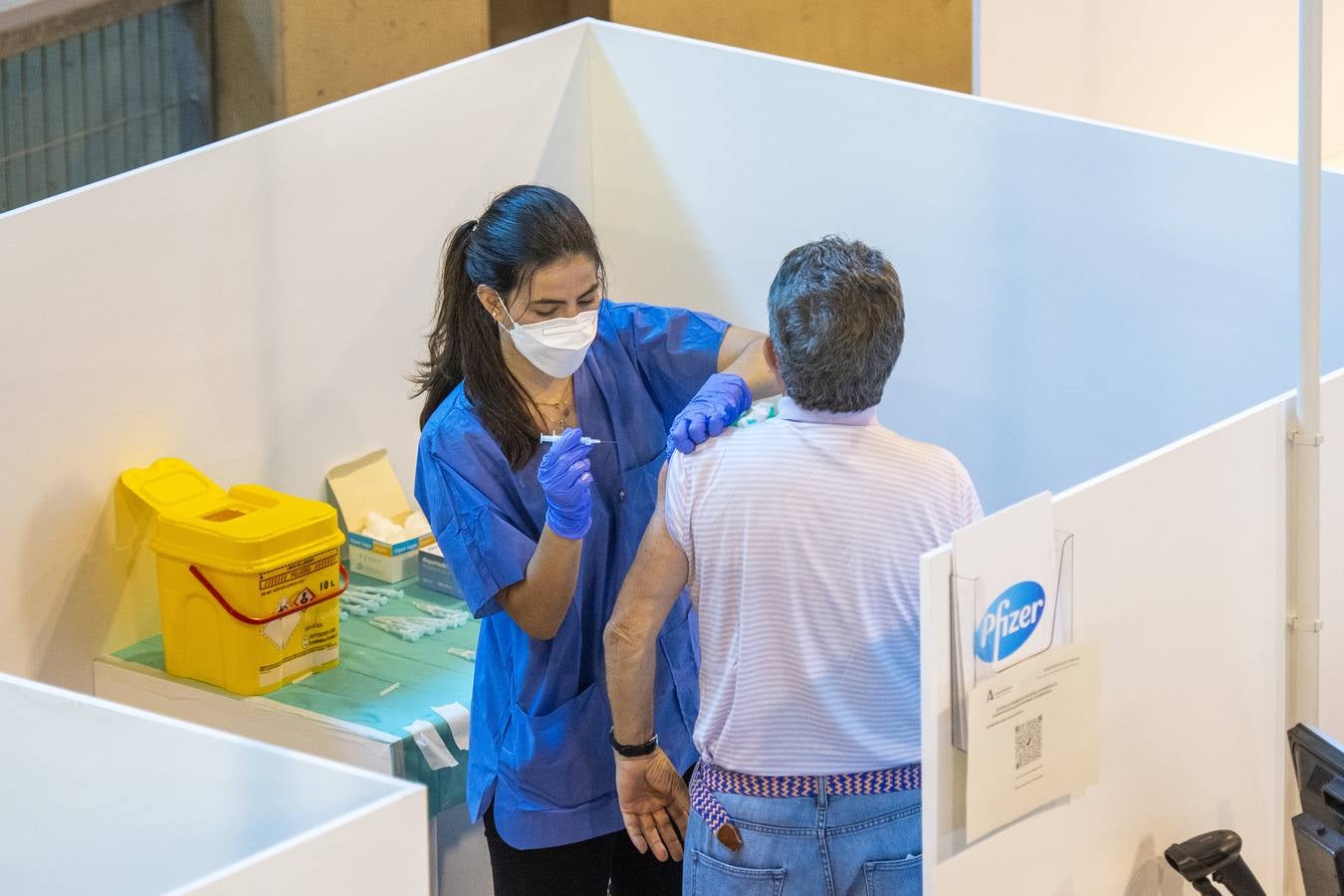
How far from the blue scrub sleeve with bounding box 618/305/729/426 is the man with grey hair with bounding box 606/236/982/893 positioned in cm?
60

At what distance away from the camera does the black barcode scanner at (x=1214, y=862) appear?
2.35 m

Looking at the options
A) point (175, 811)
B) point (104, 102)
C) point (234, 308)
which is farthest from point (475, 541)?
point (104, 102)

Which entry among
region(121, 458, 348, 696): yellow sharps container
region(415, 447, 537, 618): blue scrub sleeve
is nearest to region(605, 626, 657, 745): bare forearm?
region(415, 447, 537, 618): blue scrub sleeve

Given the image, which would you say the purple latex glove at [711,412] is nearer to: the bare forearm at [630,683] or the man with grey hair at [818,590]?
the man with grey hair at [818,590]

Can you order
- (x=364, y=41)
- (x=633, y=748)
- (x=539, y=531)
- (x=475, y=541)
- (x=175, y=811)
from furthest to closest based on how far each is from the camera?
(x=364, y=41)
(x=539, y=531)
(x=475, y=541)
(x=633, y=748)
(x=175, y=811)

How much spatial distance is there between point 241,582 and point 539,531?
38.4 inches

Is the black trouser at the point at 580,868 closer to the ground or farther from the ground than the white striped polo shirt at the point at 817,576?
closer to the ground

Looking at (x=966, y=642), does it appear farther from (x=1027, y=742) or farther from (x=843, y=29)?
(x=843, y=29)

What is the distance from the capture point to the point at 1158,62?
5.57 metres

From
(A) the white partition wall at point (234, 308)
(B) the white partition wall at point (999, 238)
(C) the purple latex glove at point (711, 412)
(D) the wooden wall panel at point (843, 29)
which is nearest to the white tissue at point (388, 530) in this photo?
(A) the white partition wall at point (234, 308)

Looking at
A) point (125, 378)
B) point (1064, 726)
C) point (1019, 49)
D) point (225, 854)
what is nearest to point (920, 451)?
point (1064, 726)

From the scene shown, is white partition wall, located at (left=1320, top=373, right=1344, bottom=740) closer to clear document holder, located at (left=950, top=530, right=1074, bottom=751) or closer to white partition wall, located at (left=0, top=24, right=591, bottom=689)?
clear document holder, located at (left=950, top=530, right=1074, bottom=751)

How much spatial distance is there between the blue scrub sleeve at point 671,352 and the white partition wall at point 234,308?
1.07 metres

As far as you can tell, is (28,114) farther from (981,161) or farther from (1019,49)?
(981,161)
